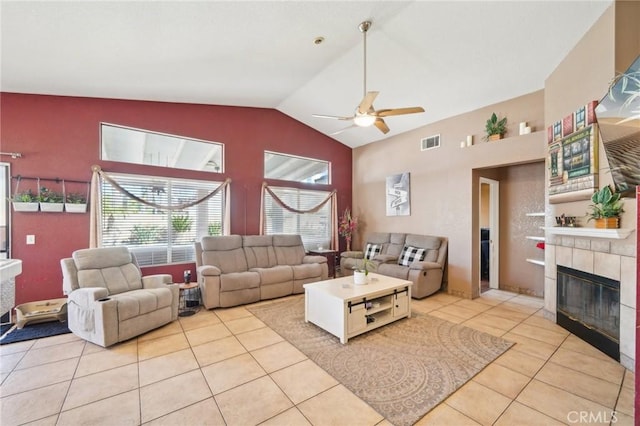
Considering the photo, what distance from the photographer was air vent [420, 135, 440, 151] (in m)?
5.12

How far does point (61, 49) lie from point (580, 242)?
595 centimetres

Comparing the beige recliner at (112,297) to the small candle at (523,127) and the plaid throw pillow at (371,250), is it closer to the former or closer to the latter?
the plaid throw pillow at (371,250)

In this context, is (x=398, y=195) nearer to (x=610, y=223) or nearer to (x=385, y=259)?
(x=385, y=259)

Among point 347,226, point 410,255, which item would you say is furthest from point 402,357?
point 347,226

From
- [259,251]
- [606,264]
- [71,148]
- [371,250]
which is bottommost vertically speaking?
[371,250]

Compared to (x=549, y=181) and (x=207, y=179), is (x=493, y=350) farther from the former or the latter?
(x=207, y=179)

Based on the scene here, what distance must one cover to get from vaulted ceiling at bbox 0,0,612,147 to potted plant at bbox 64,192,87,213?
1.41 meters

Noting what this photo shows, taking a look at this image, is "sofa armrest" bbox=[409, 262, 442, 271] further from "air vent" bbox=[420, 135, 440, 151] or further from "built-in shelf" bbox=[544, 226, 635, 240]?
"air vent" bbox=[420, 135, 440, 151]

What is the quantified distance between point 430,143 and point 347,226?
101 inches

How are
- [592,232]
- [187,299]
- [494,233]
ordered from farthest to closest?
[494,233] → [187,299] → [592,232]

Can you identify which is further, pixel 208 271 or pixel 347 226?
pixel 347 226

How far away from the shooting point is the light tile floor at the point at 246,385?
1853mm

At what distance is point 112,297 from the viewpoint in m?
3.02

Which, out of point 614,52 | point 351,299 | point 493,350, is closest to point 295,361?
point 351,299
